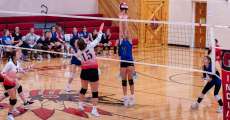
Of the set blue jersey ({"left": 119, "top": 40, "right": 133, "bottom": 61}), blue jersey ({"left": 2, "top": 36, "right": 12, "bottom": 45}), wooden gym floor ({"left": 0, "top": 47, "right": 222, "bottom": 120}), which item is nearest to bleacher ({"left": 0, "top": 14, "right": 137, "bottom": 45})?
blue jersey ({"left": 2, "top": 36, "right": 12, "bottom": 45})

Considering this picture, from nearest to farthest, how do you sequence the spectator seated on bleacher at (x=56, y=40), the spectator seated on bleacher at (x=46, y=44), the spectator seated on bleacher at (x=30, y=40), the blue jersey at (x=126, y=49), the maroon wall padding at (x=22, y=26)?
the blue jersey at (x=126, y=49)
the spectator seated on bleacher at (x=30, y=40)
the spectator seated on bleacher at (x=46, y=44)
the spectator seated on bleacher at (x=56, y=40)
the maroon wall padding at (x=22, y=26)

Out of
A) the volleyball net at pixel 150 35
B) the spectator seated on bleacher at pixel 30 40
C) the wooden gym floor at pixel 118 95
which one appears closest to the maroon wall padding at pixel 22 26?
the volleyball net at pixel 150 35

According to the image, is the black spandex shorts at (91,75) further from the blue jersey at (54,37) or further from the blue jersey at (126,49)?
the blue jersey at (54,37)

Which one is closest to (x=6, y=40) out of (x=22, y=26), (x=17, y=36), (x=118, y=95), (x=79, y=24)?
(x=17, y=36)

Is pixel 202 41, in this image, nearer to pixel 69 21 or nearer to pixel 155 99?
pixel 69 21

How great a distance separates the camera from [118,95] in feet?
44.0

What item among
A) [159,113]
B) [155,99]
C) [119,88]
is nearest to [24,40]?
[119,88]

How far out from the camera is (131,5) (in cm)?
2650

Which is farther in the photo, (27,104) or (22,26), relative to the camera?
(22,26)

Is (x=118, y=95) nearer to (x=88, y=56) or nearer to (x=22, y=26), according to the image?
(x=88, y=56)

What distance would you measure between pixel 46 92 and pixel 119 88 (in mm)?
2262

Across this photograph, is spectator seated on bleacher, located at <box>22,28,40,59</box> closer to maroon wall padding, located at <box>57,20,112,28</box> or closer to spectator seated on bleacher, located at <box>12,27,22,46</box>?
spectator seated on bleacher, located at <box>12,27,22,46</box>

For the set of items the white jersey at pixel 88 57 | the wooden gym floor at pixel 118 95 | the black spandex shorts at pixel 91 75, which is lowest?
the wooden gym floor at pixel 118 95

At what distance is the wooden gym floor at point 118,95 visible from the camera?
1112 centimetres
